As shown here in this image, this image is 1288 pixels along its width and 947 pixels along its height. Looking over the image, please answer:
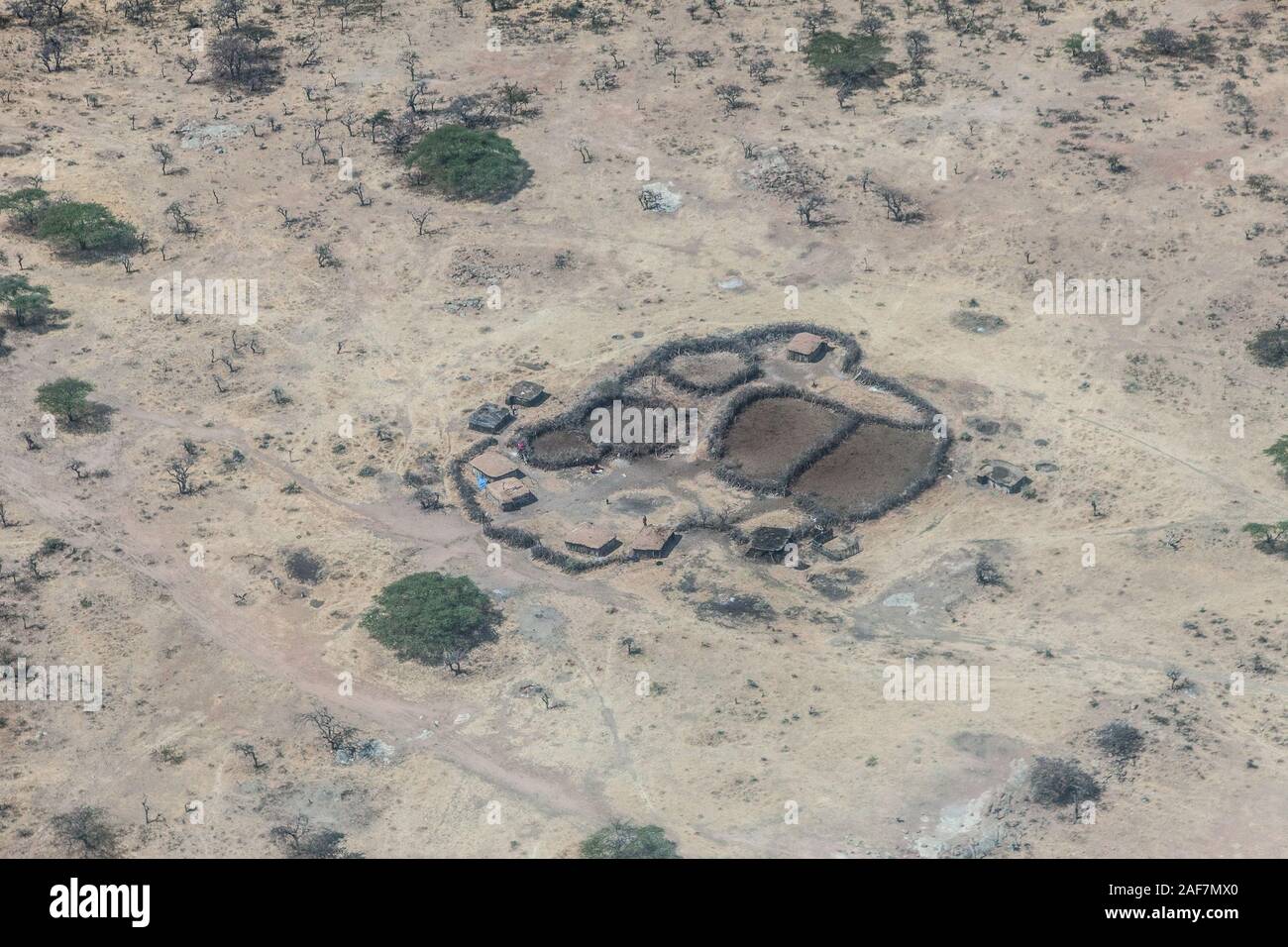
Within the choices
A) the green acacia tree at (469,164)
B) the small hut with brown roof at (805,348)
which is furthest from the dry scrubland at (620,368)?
the small hut with brown roof at (805,348)

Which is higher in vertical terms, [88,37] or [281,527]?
[88,37]

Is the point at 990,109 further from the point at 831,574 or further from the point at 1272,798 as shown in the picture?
the point at 1272,798

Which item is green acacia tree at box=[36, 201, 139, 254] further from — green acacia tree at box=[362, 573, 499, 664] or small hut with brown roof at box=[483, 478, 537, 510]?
green acacia tree at box=[362, 573, 499, 664]

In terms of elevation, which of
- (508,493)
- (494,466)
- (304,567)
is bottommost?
(304,567)

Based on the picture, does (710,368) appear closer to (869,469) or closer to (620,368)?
(620,368)

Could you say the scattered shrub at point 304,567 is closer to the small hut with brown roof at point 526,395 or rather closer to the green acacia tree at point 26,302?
the small hut with brown roof at point 526,395

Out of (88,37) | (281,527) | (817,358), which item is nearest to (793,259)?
(817,358)

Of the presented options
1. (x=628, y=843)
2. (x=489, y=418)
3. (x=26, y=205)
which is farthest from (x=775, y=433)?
(x=26, y=205)
